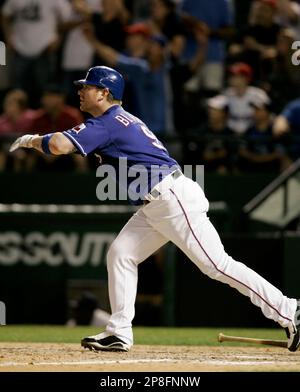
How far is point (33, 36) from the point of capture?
45.9ft

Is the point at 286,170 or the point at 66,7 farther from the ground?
the point at 66,7

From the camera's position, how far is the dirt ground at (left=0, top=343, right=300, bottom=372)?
6969 millimetres

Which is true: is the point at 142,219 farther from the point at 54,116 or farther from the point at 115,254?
the point at 54,116

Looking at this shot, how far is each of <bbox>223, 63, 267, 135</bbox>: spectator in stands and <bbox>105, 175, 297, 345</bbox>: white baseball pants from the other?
556 centimetres

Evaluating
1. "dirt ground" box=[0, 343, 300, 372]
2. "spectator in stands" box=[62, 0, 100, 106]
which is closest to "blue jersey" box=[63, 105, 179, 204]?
"dirt ground" box=[0, 343, 300, 372]

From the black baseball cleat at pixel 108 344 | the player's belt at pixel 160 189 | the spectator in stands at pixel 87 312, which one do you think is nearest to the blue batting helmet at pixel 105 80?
the player's belt at pixel 160 189

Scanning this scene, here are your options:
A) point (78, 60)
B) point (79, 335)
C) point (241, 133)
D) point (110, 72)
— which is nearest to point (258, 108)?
point (241, 133)

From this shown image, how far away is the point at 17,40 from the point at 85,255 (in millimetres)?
3166

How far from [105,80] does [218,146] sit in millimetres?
5341

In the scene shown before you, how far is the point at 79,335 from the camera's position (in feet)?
33.3

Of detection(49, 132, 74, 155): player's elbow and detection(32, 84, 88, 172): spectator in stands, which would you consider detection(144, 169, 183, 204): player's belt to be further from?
detection(32, 84, 88, 172): spectator in stands

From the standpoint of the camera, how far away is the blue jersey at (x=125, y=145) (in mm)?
7574

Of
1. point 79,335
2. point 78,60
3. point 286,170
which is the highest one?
point 78,60

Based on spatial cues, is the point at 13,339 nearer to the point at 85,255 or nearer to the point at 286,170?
the point at 85,255
